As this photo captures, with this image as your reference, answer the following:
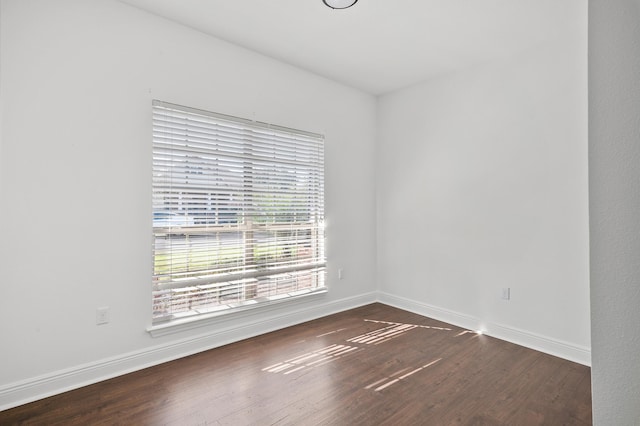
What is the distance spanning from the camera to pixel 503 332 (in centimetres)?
315

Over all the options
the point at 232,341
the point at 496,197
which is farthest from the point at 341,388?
the point at 496,197

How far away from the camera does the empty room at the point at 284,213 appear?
210 cm

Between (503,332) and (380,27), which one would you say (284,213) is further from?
(503,332)

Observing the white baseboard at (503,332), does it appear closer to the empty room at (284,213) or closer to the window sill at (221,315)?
the empty room at (284,213)

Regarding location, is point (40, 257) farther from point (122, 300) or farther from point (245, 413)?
point (245, 413)

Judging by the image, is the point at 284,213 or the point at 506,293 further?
the point at 284,213

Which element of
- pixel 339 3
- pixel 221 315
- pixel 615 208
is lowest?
pixel 221 315

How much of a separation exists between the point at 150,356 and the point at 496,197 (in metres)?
3.38

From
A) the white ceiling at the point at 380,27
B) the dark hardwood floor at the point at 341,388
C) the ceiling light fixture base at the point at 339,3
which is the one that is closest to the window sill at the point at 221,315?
the dark hardwood floor at the point at 341,388

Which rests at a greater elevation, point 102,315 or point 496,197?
point 496,197

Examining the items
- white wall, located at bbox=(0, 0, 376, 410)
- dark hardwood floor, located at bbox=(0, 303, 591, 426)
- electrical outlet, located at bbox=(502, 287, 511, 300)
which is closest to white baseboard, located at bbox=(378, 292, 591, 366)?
dark hardwood floor, located at bbox=(0, 303, 591, 426)

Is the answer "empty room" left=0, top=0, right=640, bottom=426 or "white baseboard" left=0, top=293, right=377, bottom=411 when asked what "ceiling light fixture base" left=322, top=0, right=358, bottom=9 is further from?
"white baseboard" left=0, top=293, right=377, bottom=411

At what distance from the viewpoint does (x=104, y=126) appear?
237cm

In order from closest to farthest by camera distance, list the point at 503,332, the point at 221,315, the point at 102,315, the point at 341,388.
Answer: the point at 341,388, the point at 102,315, the point at 221,315, the point at 503,332
